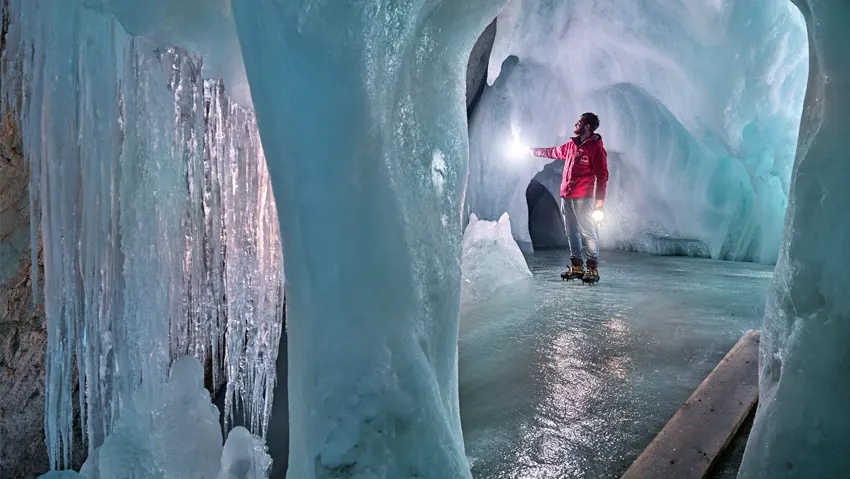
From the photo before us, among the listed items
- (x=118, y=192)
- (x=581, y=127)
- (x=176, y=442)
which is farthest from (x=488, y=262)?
(x=176, y=442)

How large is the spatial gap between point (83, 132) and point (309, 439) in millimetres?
A: 1957

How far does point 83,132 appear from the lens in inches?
99.5

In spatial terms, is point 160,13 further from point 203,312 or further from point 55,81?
point 203,312

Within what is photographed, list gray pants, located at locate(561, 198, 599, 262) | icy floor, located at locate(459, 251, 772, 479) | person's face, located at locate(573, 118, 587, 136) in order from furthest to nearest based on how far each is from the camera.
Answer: gray pants, located at locate(561, 198, 599, 262)
person's face, located at locate(573, 118, 587, 136)
icy floor, located at locate(459, 251, 772, 479)

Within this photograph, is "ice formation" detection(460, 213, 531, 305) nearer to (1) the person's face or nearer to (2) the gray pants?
(2) the gray pants

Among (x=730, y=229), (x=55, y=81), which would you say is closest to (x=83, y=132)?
(x=55, y=81)

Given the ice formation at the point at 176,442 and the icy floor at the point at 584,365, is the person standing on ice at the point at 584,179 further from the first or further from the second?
the ice formation at the point at 176,442

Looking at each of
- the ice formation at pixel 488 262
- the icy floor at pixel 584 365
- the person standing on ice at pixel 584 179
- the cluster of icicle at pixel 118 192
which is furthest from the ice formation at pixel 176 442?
the person standing on ice at pixel 584 179

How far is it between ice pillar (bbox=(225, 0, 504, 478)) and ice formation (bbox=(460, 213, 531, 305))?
409cm

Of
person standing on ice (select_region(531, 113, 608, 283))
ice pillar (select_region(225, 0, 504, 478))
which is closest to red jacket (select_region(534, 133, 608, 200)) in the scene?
person standing on ice (select_region(531, 113, 608, 283))

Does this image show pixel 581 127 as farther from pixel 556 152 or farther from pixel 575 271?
pixel 575 271

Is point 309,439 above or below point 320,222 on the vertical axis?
below

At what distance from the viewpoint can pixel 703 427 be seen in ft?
7.66

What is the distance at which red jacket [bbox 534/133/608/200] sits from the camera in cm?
560
